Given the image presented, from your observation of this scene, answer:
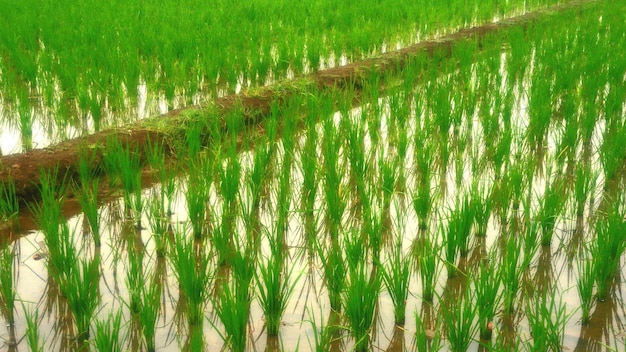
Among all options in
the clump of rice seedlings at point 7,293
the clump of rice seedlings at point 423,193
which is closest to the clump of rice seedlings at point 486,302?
the clump of rice seedlings at point 423,193

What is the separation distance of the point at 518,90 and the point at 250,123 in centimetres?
187

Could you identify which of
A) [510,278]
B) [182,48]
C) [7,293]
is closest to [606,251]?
[510,278]

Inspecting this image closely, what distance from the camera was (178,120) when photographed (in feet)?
12.0

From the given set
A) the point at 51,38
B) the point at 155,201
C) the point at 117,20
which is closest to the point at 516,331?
the point at 155,201

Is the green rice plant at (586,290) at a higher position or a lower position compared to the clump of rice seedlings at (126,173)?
lower

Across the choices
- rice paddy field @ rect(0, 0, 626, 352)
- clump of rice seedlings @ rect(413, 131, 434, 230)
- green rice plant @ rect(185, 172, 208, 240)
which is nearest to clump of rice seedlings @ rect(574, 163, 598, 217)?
rice paddy field @ rect(0, 0, 626, 352)

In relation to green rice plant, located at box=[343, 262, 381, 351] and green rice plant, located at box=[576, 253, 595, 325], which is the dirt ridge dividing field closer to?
green rice plant, located at box=[343, 262, 381, 351]

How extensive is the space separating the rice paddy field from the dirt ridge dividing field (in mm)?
56

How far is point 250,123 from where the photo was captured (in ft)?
13.3

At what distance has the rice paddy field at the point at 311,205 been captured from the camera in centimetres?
188

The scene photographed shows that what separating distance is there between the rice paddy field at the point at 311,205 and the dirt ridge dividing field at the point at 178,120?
0.06 m

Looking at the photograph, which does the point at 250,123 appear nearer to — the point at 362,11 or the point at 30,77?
the point at 30,77

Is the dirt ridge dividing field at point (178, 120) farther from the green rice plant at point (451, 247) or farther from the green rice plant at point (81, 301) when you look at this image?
the green rice plant at point (451, 247)

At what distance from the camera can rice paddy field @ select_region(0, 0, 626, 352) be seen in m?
1.88
